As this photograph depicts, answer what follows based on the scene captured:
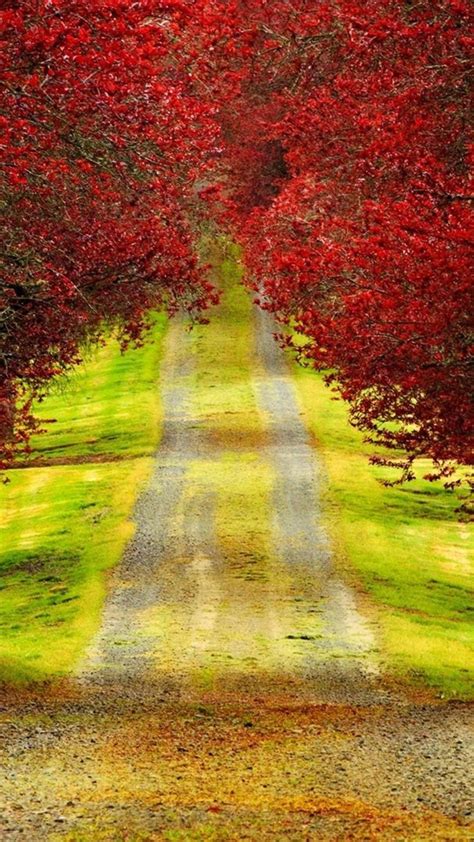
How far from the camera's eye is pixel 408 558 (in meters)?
28.4

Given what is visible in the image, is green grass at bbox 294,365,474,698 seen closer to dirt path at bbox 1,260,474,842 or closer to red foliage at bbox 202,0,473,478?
dirt path at bbox 1,260,474,842

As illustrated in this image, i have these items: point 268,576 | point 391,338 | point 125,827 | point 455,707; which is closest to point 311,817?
point 125,827

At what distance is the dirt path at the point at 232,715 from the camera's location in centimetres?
1173

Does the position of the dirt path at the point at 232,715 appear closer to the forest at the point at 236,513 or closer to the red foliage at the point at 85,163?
the forest at the point at 236,513

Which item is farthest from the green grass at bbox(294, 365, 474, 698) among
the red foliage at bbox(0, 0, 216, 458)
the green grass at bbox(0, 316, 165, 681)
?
the red foliage at bbox(0, 0, 216, 458)

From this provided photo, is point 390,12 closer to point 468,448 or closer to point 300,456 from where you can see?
point 468,448

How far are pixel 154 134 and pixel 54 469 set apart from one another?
22.5 m

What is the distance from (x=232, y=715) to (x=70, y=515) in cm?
1682

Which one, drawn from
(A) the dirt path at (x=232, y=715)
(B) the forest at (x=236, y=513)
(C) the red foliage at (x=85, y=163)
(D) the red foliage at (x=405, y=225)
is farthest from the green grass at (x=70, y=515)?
(D) the red foliage at (x=405, y=225)

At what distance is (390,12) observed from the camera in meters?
18.5

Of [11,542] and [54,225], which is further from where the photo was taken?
[11,542]

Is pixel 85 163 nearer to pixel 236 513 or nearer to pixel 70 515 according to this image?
A: pixel 236 513

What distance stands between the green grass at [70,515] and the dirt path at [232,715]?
61 centimetres

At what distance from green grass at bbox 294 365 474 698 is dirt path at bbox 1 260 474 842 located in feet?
2.08
